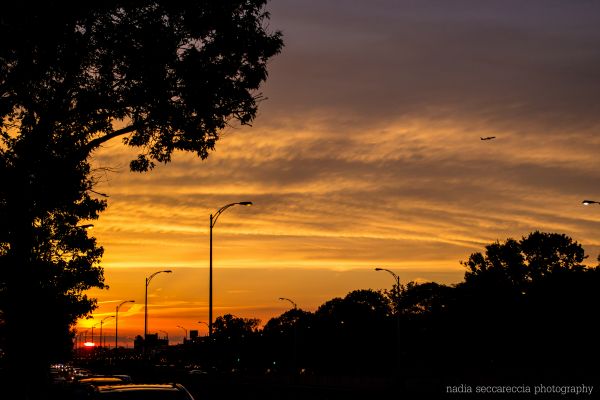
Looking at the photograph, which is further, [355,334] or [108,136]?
[355,334]

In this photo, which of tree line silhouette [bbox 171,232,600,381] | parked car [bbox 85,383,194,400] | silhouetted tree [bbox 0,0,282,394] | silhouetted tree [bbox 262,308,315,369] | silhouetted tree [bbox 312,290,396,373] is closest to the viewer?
parked car [bbox 85,383,194,400]

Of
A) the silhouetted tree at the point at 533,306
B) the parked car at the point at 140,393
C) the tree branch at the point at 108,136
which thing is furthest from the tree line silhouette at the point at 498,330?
the parked car at the point at 140,393

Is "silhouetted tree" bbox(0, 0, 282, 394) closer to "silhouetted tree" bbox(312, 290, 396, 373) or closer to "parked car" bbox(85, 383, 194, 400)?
"parked car" bbox(85, 383, 194, 400)

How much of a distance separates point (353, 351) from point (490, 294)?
178 feet

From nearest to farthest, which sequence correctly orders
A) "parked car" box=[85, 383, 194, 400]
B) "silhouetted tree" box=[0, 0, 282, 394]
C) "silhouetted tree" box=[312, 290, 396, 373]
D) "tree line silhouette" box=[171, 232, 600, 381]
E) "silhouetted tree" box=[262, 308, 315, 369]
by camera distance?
"parked car" box=[85, 383, 194, 400]
"silhouetted tree" box=[0, 0, 282, 394]
"tree line silhouette" box=[171, 232, 600, 381]
"silhouetted tree" box=[312, 290, 396, 373]
"silhouetted tree" box=[262, 308, 315, 369]

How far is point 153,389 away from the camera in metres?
13.0

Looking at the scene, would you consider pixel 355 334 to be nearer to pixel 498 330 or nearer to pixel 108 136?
pixel 498 330

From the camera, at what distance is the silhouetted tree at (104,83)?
17.2 meters

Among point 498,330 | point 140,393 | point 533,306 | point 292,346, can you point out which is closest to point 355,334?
point 292,346

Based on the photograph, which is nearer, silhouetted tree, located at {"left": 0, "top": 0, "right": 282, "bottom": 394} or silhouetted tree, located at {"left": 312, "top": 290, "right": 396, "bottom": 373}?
silhouetted tree, located at {"left": 0, "top": 0, "right": 282, "bottom": 394}

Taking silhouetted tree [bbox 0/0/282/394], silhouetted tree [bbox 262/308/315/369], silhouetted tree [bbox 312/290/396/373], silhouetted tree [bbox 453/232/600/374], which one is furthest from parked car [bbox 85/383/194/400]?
silhouetted tree [bbox 262/308/315/369]

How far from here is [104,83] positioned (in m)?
19.0

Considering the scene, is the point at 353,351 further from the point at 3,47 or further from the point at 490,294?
the point at 3,47

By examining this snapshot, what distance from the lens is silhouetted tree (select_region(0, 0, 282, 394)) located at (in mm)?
17250
